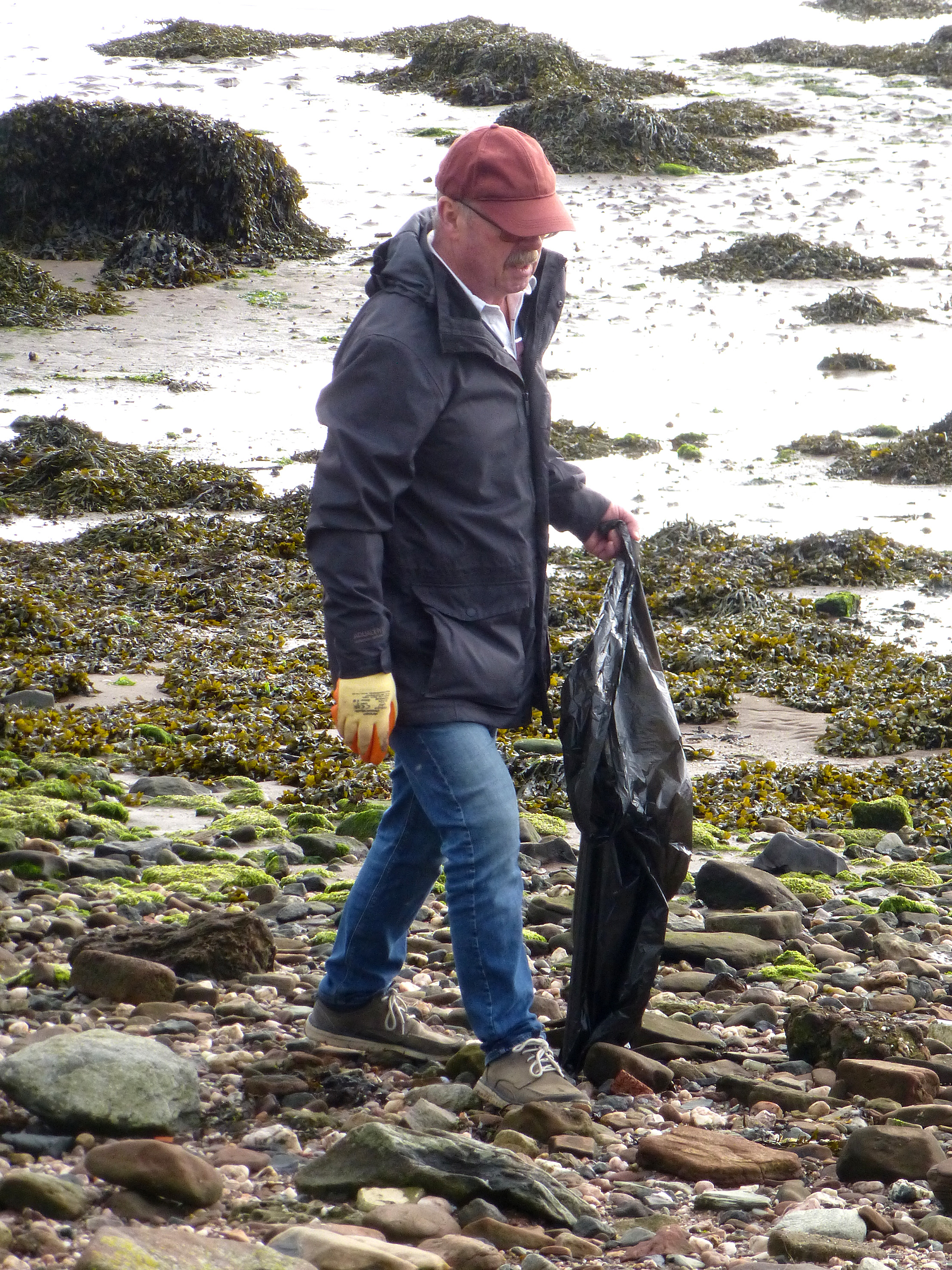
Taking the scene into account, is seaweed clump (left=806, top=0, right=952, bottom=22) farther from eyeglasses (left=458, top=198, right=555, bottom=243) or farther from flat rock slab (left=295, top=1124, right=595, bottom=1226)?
flat rock slab (left=295, top=1124, right=595, bottom=1226)

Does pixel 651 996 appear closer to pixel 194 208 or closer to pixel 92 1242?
pixel 92 1242

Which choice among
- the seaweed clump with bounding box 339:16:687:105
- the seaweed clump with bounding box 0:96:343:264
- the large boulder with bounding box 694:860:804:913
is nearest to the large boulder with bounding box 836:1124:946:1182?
the large boulder with bounding box 694:860:804:913

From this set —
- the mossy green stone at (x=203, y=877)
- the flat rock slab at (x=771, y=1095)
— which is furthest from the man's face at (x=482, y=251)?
the mossy green stone at (x=203, y=877)

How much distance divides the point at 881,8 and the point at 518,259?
3011 centimetres

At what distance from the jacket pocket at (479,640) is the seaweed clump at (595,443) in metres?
7.50

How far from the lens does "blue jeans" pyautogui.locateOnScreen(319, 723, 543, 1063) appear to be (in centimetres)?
303

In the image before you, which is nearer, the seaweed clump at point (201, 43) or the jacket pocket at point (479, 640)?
the jacket pocket at point (479, 640)

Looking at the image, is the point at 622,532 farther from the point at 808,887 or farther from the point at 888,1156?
the point at 808,887

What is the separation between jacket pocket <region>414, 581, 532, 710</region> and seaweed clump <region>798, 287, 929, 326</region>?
35.5 ft

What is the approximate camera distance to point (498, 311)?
3072 millimetres

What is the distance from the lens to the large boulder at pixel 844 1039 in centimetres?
338

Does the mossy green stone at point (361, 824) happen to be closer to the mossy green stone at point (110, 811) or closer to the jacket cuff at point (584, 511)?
the mossy green stone at point (110, 811)

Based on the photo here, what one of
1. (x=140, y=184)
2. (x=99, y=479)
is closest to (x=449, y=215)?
(x=99, y=479)

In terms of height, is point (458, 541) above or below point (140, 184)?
below
